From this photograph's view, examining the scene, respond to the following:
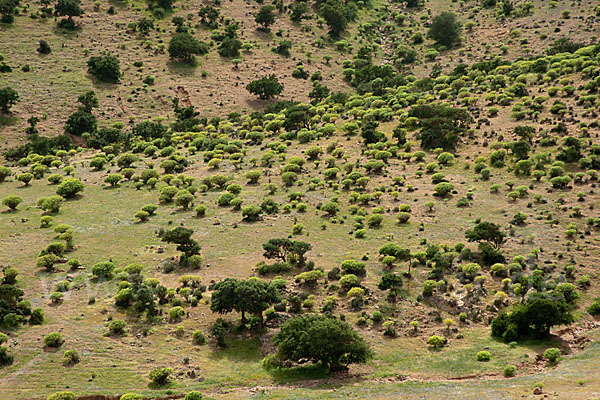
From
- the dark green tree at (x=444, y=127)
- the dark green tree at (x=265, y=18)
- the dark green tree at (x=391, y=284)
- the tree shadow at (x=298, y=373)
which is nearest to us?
the tree shadow at (x=298, y=373)

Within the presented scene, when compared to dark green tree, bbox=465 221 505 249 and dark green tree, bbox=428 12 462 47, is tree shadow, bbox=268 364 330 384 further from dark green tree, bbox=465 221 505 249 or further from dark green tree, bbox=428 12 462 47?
dark green tree, bbox=428 12 462 47

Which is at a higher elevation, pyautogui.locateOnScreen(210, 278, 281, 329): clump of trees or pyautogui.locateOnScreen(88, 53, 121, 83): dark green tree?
pyautogui.locateOnScreen(88, 53, 121, 83): dark green tree

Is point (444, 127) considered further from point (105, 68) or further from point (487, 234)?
point (105, 68)

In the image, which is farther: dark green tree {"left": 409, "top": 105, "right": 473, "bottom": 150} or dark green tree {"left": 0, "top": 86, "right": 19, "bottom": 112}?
dark green tree {"left": 0, "top": 86, "right": 19, "bottom": 112}

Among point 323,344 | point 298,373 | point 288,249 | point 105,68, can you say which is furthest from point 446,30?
point 298,373

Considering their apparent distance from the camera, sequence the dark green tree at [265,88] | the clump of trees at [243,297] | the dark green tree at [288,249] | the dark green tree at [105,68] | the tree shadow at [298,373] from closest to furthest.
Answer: the tree shadow at [298,373], the clump of trees at [243,297], the dark green tree at [288,249], the dark green tree at [105,68], the dark green tree at [265,88]

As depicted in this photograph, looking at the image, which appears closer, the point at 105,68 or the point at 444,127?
the point at 444,127

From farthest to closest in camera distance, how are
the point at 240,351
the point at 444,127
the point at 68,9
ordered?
the point at 68,9 → the point at 444,127 → the point at 240,351

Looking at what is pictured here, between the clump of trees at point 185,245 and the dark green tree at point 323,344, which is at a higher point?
the clump of trees at point 185,245

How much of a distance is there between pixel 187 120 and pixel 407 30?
76.3 meters

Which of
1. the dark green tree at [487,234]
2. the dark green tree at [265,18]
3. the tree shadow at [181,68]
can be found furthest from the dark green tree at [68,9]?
the dark green tree at [487,234]

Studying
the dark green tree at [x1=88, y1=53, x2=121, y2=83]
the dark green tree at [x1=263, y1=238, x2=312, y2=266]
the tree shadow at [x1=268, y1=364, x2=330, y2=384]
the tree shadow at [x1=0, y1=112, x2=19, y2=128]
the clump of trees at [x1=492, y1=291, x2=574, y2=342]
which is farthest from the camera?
the dark green tree at [x1=88, y1=53, x2=121, y2=83]

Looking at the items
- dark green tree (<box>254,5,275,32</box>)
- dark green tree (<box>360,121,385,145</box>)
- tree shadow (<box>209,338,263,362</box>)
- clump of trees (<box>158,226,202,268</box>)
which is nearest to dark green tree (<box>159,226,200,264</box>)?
clump of trees (<box>158,226,202,268</box>)

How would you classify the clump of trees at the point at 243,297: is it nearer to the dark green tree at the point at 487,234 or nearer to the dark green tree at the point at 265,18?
the dark green tree at the point at 487,234
